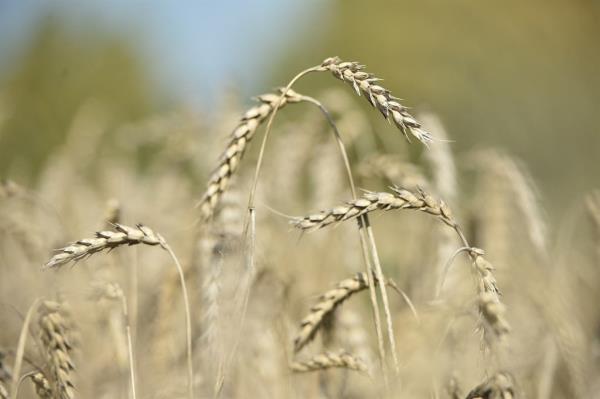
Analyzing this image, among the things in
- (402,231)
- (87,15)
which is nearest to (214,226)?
(402,231)

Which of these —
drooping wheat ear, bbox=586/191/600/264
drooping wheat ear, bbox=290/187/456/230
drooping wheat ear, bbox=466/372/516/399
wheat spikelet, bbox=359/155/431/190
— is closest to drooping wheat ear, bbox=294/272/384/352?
drooping wheat ear, bbox=290/187/456/230

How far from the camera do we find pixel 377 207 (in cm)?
144

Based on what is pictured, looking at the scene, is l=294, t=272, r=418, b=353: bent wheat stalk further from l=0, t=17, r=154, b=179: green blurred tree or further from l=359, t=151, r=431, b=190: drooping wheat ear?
l=0, t=17, r=154, b=179: green blurred tree

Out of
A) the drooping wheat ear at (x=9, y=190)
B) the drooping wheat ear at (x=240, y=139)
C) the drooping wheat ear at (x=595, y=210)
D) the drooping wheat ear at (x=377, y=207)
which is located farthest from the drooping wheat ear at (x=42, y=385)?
the drooping wheat ear at (x=595, y=210)

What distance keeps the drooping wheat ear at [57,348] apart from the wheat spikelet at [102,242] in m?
0.19

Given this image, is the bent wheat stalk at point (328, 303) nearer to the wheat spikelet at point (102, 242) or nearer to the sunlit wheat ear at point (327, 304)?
the sunlit wheat ear at point (327, 304)

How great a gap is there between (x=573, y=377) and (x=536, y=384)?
236 millimetres

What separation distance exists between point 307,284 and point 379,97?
1.91 meters

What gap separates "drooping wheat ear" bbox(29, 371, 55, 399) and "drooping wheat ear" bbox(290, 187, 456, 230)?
61 cm

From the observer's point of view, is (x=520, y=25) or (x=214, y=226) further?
(x=520, y=25)

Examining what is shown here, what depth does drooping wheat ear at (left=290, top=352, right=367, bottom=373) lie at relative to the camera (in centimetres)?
170

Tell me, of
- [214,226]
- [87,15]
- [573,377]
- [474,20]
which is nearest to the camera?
[573,377]

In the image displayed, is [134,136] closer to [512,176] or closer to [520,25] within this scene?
[512,176]

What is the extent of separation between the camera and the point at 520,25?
11.7m
